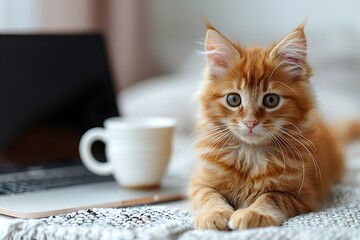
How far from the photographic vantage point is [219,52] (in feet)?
3.99

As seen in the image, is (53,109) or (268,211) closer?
(268,211)

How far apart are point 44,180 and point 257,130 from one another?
0.61 meters

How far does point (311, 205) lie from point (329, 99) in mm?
1276

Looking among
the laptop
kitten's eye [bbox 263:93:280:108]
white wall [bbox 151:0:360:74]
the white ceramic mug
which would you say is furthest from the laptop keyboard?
white wall [bbox 151:0:360:74]

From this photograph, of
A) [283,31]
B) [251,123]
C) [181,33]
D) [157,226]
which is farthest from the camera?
[181,33]

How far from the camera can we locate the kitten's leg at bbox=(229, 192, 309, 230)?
100 cm

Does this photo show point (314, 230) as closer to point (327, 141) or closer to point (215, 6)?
point (327, 141)

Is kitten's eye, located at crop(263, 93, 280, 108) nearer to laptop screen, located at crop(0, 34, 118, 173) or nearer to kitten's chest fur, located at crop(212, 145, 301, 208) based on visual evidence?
kitten's chest fur, located at crop(212, 145, 301, 208)

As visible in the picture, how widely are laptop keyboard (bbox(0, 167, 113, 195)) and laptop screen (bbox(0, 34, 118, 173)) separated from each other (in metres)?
0.06

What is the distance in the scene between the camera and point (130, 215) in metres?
1.10

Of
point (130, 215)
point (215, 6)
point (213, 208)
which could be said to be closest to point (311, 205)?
point (213, 208)

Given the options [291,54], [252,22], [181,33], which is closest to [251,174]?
[291,54]

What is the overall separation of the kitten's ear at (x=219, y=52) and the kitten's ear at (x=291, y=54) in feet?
0.27

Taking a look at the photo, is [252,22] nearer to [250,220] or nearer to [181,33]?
[181,33]
